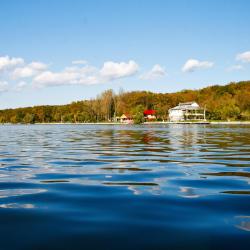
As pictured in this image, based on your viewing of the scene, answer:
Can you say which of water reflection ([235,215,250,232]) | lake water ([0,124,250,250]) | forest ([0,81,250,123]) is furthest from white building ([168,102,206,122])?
water reflection ([235,215,250,232])

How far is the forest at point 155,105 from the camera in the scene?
111 meters

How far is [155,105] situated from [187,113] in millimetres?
25451

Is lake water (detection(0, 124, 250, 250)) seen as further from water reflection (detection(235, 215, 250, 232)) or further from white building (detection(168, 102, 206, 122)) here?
white building (detection(168, 102, 206, 122))

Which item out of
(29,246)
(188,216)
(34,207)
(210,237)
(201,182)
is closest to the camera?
(29,246)

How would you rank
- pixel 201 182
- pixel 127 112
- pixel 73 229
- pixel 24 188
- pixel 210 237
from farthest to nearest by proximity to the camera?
pixel 127 112, pixel 201 182, pixel 24 188, pixel 73 229, pixel 210 237

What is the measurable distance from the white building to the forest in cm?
316

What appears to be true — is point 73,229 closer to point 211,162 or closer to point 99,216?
point 99,216

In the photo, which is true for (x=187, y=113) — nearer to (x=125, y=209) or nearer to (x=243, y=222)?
(x=125, y=209)

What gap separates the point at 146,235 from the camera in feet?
12.9

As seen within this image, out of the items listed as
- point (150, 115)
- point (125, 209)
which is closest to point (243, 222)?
point (125, 209)

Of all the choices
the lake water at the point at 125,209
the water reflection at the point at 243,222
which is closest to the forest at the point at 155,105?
the lake water at the point at 125,209

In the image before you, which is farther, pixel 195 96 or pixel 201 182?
pixel 195 96

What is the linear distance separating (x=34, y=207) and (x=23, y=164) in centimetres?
573

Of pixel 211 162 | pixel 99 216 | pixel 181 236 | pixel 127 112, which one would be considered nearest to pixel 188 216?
pixel 181 236
